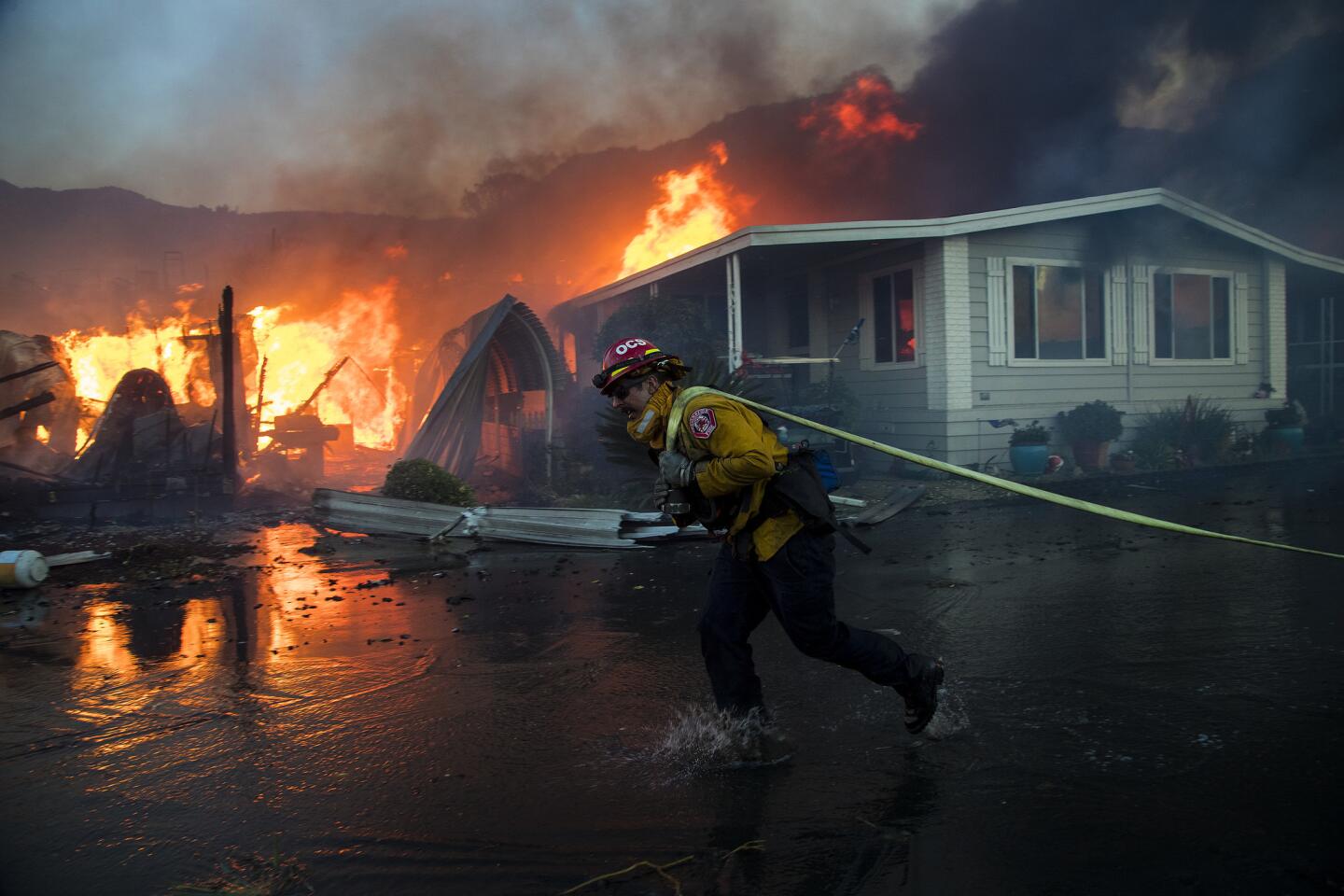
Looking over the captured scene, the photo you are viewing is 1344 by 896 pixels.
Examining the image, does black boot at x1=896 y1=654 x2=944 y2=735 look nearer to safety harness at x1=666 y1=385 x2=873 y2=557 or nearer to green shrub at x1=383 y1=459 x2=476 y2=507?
safety harness at x1=666 y1=385 x2=873 y2=557

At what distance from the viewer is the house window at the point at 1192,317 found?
16.8 m

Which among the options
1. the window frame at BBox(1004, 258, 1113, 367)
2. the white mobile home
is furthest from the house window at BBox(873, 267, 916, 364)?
the window frame at BBox(1004, 258, 1113, 367)

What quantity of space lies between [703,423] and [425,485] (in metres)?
7.64

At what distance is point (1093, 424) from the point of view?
14.9 meters

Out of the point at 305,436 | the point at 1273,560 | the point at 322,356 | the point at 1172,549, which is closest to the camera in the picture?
the point at 1273,560

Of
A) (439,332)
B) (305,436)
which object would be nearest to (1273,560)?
(305,436)

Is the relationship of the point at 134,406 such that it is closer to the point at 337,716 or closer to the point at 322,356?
the point at 337,716

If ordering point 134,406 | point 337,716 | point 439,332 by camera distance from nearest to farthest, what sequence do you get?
1. point 337,716
2. point 134,406
3. point 439,332

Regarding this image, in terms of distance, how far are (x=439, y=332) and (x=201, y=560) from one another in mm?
26877

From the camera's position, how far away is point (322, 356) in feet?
94.4

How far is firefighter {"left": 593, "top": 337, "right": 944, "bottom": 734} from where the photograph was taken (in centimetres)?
354

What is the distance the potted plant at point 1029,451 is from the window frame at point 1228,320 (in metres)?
4.12

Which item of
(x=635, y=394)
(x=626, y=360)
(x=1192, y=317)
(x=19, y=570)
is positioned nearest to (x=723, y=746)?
(x=635, y=394)

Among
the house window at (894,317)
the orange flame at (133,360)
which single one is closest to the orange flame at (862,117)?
the house window at (894,317)
